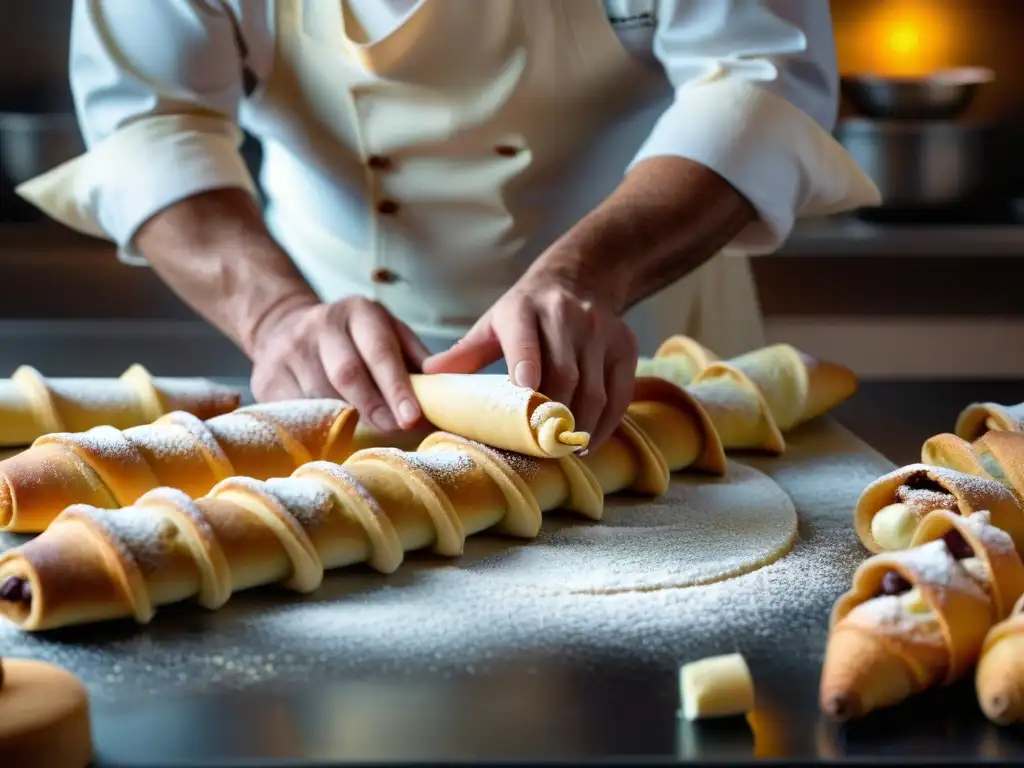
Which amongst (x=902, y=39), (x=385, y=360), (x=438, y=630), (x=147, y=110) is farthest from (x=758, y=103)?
(x=902, y=39)

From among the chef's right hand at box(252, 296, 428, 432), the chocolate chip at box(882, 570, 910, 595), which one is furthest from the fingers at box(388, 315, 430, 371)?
the chocolate chip at box(882, 570, 910, 595)

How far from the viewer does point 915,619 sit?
0.82 m

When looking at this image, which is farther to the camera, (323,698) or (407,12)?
(407,12)

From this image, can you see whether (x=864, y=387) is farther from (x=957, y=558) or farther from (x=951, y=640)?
(x=951, y=640)

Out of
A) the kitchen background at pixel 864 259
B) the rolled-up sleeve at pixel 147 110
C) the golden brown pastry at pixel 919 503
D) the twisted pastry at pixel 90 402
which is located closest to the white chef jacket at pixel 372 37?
the rolled-up sleeve at pixel 147 110

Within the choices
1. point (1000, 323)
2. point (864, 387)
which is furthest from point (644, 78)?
point (1000, 323)

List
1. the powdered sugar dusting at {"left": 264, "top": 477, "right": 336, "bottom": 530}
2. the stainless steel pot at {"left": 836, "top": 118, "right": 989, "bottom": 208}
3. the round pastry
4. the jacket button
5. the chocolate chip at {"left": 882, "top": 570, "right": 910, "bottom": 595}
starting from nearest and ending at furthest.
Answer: the round pastry < the chocolate chip at {"left": 882, "top": 570, "right": 910, "bottom": 595} < the powdered sugar dusting at {"left": 264, "top": 477, "right": 336, "bottom": 530} < the jacket button < the stainless steel pot at {"left": 836, "top": 118, "right": 989, "bottom": 208}

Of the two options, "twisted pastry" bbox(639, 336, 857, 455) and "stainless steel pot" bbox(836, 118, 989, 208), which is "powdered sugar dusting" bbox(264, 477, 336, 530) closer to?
"twisted pastry" bbox(639, 336, 857, 455)

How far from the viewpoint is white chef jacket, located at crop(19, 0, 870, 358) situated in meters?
1.54

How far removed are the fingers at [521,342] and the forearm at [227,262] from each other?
301 mm

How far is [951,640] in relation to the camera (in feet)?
2.66

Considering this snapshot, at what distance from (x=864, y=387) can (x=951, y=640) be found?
95 cm

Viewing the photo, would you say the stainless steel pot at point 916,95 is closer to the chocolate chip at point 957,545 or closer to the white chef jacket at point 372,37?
the white chef jacket at point 372,37

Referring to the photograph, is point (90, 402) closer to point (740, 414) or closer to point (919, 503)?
point (740, 414)
